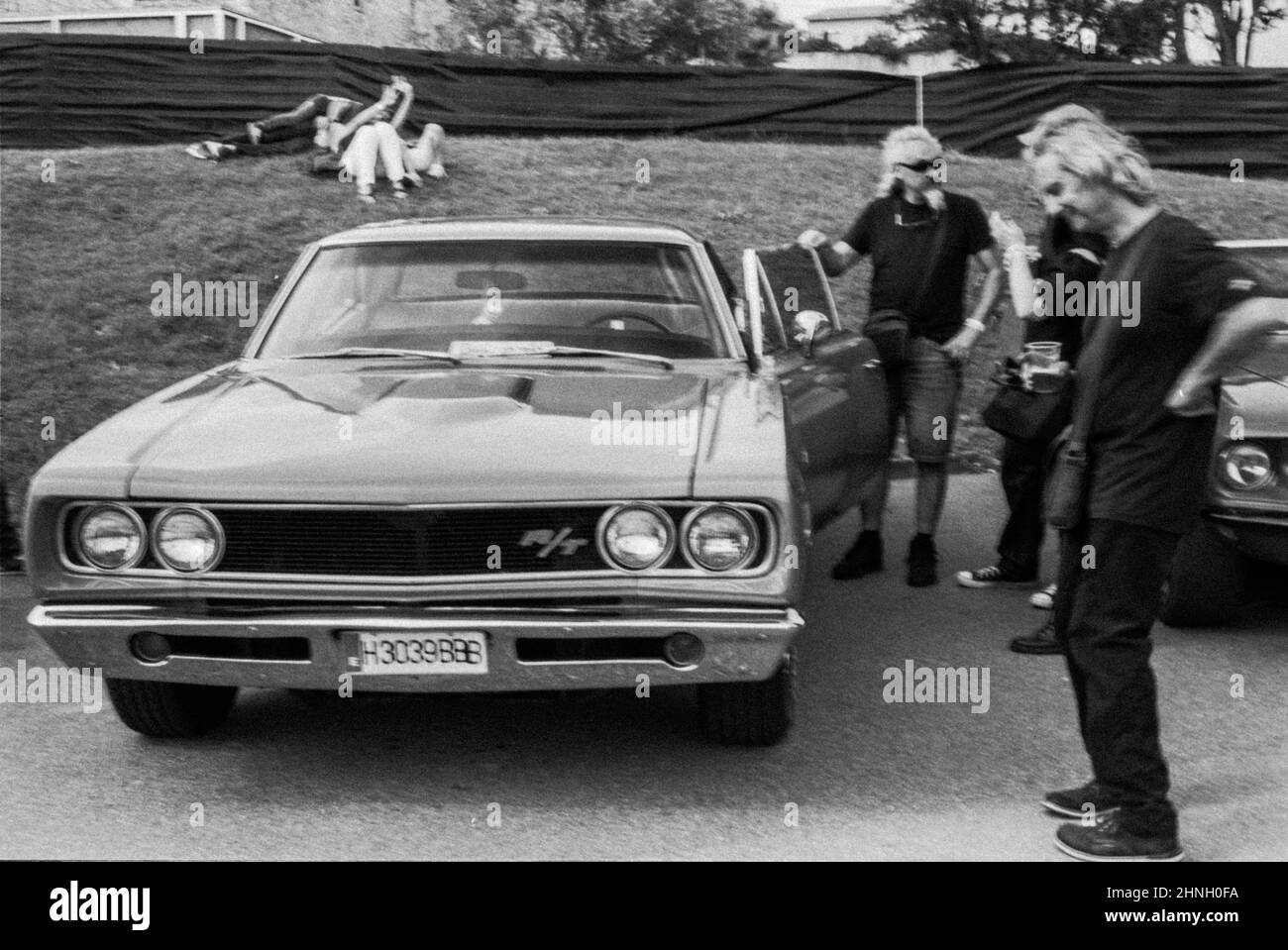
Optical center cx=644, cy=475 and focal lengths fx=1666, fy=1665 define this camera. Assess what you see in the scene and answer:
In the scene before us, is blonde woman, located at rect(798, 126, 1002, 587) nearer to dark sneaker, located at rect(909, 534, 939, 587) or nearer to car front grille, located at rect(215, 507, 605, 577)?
dark sneaker, located at rect(909, 534, 939, 587)

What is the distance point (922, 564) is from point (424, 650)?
3.38 m

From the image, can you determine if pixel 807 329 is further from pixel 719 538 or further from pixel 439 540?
pixel 439 540

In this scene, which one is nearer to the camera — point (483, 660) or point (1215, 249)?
point (1215, 249)

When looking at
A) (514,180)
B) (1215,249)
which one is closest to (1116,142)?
(1215,249)

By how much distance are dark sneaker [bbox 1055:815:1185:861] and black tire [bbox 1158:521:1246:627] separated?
7.55 ft

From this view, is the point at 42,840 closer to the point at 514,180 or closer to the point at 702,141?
the point at 514,180

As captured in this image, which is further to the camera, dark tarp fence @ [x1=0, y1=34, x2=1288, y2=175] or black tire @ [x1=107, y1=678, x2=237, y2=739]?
dark tarp fence @ [x1=0, y1=34, x2=1288, y2=175]

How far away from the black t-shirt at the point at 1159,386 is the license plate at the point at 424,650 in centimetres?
156

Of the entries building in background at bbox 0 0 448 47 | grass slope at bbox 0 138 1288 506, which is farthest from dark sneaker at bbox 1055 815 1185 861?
building in background at bbox 0 0 448 47

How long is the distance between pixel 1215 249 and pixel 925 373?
3.24 meters

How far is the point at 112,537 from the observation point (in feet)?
14.3

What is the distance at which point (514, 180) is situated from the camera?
652 inches

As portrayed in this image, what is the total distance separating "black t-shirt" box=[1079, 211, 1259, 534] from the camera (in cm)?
376

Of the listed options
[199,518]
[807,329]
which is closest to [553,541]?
[199,518]
